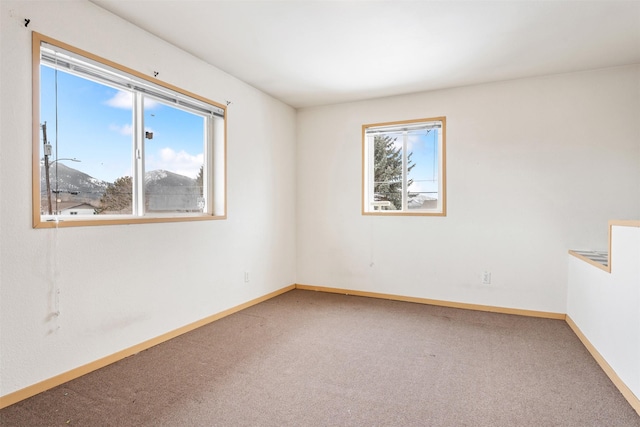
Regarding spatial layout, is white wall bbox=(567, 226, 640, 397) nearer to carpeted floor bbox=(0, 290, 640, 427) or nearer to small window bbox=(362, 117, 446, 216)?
carpeted floor bbox=(0, 290, 640, 427)

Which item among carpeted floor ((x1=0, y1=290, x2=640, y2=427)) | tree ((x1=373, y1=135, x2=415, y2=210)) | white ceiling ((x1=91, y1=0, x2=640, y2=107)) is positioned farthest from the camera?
tree ((x1=373, y1=135, x2=415, y2=210))

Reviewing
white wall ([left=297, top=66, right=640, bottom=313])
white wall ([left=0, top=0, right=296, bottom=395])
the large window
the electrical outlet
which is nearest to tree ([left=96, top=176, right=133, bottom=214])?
the large window

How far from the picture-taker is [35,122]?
2.02 metres

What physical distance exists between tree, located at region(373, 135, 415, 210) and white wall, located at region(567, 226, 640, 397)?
205 centimetres

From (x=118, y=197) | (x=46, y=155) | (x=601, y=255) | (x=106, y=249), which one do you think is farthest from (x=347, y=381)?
(x=601, y=255)

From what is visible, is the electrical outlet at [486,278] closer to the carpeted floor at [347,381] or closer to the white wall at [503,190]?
the white wall at [503,190]

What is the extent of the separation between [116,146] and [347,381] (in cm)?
242

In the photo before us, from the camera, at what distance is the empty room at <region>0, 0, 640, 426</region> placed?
6.47 feet

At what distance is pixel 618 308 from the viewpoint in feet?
7.00

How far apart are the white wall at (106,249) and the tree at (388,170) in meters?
1.49

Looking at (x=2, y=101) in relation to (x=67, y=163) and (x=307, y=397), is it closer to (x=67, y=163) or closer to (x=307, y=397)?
(x=67, y=163)

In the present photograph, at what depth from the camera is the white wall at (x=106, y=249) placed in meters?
1.92

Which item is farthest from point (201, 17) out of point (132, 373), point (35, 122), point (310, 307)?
point (310, 307)

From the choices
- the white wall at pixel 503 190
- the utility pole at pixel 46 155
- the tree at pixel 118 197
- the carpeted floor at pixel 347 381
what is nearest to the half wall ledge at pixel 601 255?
the white wall at pixel 503 190
